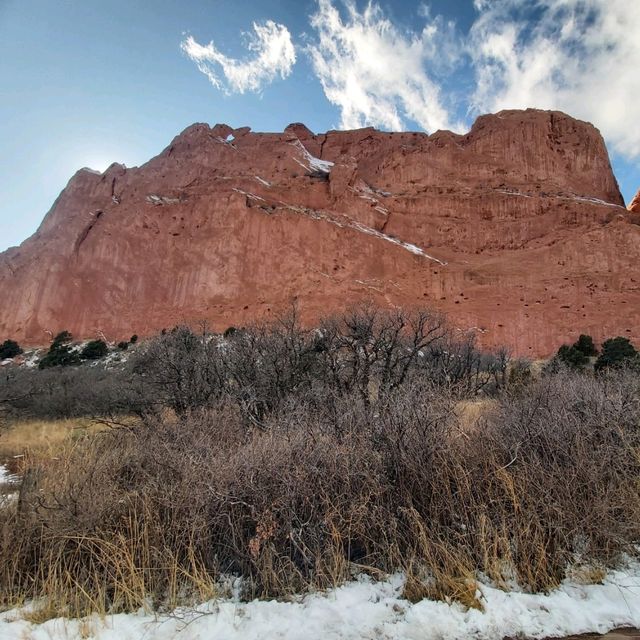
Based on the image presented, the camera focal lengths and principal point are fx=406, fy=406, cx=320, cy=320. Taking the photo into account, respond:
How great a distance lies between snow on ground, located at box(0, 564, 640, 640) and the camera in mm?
2426

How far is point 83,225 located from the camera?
4303cm

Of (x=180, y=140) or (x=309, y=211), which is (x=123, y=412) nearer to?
(x=309, y=211)

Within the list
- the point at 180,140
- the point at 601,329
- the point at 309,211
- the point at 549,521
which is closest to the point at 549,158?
the point at 601,329

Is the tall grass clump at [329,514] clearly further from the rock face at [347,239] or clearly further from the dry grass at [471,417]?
the rock face at [347,239]

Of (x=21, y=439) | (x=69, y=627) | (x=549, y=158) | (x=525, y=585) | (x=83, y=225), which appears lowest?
(x=21, y=439)

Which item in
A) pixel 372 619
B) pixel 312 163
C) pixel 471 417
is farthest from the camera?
pixel 312 163

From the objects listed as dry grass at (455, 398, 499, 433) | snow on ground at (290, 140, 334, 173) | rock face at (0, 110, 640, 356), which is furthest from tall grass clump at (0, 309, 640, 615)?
snow on ground at (290, 140, 334, 173)

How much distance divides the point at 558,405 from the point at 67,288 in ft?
150

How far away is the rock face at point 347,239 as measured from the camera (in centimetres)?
3322

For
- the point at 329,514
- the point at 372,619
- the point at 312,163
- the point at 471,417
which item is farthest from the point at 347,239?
the point at 372,619

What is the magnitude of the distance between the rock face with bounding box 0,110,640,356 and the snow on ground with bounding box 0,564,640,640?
95.1 feet

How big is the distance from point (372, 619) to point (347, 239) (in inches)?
1396

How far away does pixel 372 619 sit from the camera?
2518 millimetres

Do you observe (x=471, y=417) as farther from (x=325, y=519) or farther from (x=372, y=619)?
(x=372, y=619)
